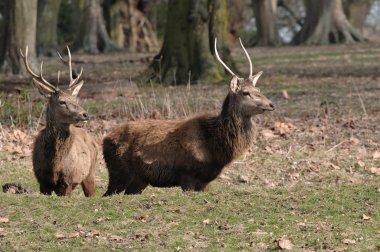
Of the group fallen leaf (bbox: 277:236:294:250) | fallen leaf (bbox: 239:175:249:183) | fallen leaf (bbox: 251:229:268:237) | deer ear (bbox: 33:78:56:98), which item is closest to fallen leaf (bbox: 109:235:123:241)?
fallen leaf (bbox: 251:229:268:237)

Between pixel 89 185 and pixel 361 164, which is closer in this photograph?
pixel 89 185

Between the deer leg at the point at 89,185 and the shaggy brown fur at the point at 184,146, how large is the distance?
0.38m

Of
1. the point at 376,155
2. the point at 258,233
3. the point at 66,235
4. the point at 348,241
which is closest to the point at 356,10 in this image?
the point at 376,155

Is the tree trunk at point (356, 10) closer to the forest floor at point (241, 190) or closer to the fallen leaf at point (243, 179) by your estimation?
the forest floor at point (241, 190)

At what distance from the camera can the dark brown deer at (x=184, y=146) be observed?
10898 mm

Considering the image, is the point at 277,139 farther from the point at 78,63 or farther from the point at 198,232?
the point at 78,63

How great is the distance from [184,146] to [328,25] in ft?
120

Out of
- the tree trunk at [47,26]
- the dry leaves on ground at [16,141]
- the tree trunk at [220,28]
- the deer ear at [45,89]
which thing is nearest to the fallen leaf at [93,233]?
the deer ear at [45,89]

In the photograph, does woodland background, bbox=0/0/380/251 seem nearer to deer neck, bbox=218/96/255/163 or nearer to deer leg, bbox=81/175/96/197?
deer leg, bbox=81/175/96/197

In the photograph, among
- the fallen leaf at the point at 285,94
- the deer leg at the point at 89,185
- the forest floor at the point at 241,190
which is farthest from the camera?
the fallen leaf at the point at 285,94

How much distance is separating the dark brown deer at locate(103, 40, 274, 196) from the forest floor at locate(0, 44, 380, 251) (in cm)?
26

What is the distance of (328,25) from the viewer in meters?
46.6

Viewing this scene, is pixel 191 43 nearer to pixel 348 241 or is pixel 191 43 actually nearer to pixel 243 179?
pixel 243 179

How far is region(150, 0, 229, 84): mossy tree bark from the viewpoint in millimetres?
22156
